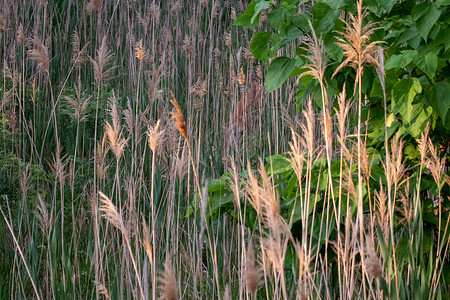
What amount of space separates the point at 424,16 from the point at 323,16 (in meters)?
0.30

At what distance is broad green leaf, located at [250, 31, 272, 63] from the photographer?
1722mm

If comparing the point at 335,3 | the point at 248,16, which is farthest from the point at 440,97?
the point at 248,16

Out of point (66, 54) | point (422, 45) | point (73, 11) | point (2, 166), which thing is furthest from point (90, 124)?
point (422, 45)

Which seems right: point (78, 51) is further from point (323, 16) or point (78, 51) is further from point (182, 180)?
point (323, 16)

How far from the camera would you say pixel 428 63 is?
1.46m

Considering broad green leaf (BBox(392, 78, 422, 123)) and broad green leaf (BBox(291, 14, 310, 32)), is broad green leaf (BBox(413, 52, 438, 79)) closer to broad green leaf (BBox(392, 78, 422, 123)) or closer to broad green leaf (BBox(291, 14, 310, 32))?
broad green leaf (BBox(392, 78, 422, 123))

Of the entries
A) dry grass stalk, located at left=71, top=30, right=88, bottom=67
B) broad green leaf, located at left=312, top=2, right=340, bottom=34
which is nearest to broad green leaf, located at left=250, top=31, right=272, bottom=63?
broad green leaf, located at left=312, top=2, right=340, bottom=34

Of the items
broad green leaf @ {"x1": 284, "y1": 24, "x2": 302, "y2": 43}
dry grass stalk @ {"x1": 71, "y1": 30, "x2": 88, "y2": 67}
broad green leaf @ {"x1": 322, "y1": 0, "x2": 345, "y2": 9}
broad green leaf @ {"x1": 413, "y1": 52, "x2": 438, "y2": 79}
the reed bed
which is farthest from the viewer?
dry grass stalk @ {"x1": 71, "y1": 30, "x2": 88, "y2": 67}

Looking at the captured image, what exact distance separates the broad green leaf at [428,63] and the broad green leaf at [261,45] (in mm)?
503

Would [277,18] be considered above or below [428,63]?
above

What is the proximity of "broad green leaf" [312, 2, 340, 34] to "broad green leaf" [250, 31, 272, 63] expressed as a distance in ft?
0.65

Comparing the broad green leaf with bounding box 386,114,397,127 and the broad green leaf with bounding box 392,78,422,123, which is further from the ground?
the broad green leaf with bounding box 392,78,422,123

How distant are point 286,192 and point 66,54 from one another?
3.07 metres

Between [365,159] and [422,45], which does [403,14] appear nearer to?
[422,45]
